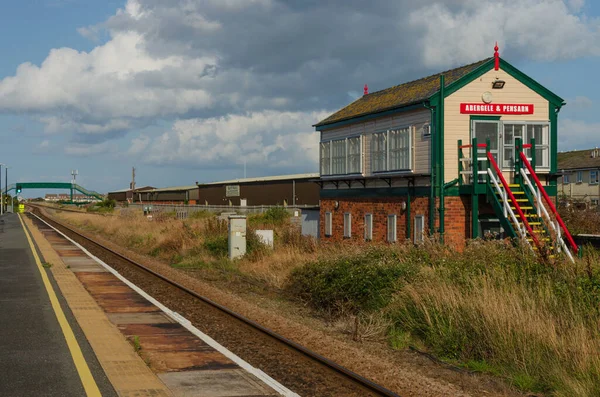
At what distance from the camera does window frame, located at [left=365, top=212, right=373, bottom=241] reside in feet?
74.2

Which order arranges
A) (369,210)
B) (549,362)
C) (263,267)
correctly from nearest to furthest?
1. (549,362)
2. (263,267)
3. (369,210)

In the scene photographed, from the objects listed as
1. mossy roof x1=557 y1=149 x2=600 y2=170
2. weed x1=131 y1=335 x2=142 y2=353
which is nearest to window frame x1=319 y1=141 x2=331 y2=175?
weed x1=131 y1=335 x2=142 y2=353

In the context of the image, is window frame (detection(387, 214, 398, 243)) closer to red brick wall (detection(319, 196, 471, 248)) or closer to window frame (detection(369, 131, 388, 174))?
red brick wall (detection(319, 196, 471, 248))

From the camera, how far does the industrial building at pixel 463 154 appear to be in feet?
63.3

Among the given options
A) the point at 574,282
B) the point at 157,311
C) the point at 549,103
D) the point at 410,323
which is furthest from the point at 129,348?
the point at 549,103

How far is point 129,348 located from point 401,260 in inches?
251

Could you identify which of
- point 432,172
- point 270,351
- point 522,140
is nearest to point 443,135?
point 432,172

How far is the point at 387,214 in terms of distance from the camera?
71.4 ft

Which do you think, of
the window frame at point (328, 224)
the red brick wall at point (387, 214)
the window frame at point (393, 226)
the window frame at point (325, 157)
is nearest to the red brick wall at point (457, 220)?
the red brick wall at point (387, 214)

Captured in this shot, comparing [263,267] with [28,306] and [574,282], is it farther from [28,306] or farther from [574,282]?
[574,282]

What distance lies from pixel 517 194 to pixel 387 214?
13.8ft

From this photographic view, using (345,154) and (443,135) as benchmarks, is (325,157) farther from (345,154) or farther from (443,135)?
(443,135)

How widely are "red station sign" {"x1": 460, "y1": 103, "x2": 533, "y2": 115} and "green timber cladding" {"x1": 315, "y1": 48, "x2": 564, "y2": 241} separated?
0.21 ft

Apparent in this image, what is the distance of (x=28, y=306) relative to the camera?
535 inches
